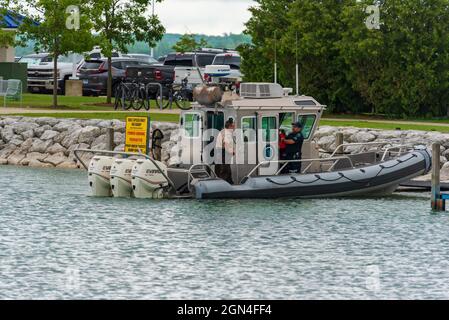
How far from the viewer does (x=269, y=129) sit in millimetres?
38188

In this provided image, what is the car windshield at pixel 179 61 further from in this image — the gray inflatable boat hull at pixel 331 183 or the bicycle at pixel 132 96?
the gray inflatable boat hull at pixel 331 183

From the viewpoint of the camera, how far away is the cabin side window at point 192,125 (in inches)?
1519

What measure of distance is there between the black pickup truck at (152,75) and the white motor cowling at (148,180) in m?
21.4

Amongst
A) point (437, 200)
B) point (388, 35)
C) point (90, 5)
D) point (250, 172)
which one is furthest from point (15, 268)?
point (90, 5)

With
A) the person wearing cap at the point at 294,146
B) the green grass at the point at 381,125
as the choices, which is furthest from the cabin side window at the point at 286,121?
the green grass at the point at 381,125

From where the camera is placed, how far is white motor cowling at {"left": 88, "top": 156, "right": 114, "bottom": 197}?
39406 mm

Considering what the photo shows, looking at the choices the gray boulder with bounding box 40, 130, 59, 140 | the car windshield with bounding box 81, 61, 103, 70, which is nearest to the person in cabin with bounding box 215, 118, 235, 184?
the gray boulder with bounding box 40, 130, 59, 140

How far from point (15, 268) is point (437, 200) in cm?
1247

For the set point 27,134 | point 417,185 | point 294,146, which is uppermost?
point 294,146

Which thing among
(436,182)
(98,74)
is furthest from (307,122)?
(98,74)

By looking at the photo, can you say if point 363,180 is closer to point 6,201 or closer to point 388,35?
point 6,201

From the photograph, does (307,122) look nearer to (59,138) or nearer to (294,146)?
(294,146)

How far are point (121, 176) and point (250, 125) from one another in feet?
11.8
